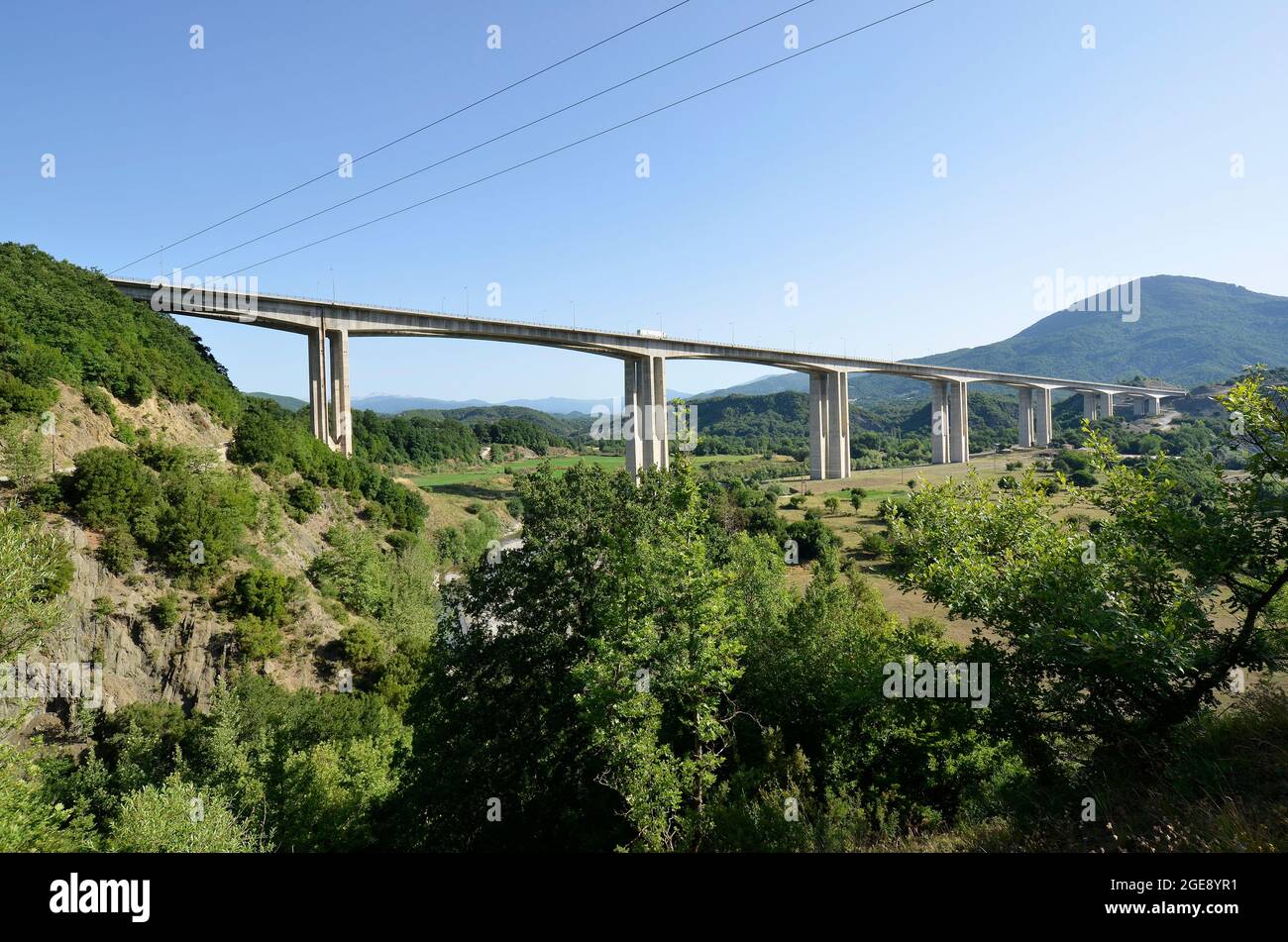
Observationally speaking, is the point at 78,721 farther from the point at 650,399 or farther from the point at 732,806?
the point at 650,399

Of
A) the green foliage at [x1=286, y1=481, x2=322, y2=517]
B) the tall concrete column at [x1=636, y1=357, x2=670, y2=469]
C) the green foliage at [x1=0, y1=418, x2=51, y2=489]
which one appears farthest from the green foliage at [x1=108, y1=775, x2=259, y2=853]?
the tall concrete column at [x1=636, y1=357, x2=670, y2=469]

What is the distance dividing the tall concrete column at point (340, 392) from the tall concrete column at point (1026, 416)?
414 ft

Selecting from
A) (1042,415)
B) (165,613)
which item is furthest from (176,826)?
(1042,415)

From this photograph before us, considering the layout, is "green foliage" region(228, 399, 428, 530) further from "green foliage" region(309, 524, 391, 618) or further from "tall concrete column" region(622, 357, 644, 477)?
"tall concrete column" region(622, 357, 644, 477)

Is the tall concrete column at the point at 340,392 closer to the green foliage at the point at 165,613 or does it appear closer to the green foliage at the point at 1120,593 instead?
the green foliage at the point at 165,613

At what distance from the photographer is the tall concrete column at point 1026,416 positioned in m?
127

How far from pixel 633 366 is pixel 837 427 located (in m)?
34.6

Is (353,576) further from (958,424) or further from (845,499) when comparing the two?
(958,424)

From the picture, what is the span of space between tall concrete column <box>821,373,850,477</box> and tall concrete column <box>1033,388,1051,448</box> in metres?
61.6

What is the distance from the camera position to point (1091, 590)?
8805 mm

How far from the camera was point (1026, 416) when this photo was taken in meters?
128

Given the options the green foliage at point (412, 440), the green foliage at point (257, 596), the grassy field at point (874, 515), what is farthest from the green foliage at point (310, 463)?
the grassy field at point (874, 515)
